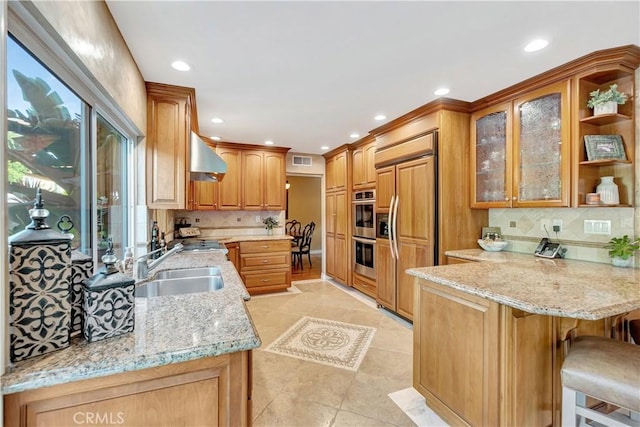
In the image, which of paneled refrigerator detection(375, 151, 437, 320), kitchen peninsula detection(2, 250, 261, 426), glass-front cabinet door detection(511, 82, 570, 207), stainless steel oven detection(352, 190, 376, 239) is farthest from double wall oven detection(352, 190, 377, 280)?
kitchen peninsula detection(2, 250, 261, 426)

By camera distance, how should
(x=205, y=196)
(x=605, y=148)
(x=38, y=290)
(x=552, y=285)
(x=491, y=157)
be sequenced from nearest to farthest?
(x=38, y=290) → (x=552, y=285) → (x=605, y=148) → (x=491, y=157) → (x=205, y=196)

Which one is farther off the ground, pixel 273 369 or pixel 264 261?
pixel 264 261

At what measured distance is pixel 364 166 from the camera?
4301 millimetres

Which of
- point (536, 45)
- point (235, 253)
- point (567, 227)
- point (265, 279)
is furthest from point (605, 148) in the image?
point (235, 253)

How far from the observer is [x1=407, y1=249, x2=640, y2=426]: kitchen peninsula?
1348mm

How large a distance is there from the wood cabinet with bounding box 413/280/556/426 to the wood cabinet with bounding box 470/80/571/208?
1355mm

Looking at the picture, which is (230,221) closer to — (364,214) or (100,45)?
(364,214)

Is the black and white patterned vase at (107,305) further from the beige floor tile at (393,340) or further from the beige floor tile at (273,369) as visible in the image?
the beige floor tile at (393,340)

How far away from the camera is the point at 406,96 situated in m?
2.71

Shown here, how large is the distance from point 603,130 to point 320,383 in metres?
2.98

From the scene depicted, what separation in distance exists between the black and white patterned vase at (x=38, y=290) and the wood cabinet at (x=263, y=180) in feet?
12.7

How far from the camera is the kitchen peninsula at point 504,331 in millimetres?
1348

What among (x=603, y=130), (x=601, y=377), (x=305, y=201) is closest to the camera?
(x=601, y=377)

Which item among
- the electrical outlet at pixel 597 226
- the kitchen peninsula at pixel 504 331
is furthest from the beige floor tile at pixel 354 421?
the electrical outlet at pixel 597 226
